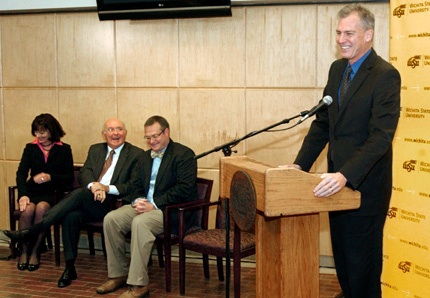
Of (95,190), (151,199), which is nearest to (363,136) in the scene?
(151,199)

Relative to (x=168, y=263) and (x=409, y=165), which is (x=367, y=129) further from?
(x=168, y=263)

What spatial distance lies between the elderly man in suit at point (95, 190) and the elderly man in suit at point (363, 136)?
2.59 m

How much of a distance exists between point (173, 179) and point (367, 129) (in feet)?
7.99

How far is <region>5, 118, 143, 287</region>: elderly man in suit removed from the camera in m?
5.59

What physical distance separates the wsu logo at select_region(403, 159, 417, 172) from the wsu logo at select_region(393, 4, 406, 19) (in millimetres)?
921

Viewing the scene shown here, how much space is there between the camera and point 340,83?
3.40m

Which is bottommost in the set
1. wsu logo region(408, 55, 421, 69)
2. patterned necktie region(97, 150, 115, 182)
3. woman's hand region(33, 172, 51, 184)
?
woman's hand region(33, 172, 51, 184)

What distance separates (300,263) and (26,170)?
12.1 ft

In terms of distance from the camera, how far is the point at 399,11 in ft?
13.9

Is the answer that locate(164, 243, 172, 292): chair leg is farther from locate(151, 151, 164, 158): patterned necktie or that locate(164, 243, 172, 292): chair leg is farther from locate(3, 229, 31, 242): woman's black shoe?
locate(3, 229, 31, 242): woman's black shoe

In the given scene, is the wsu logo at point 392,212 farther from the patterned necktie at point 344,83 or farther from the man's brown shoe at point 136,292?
the man's brown shoe at point 136,292

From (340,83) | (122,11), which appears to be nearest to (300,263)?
(340,83)

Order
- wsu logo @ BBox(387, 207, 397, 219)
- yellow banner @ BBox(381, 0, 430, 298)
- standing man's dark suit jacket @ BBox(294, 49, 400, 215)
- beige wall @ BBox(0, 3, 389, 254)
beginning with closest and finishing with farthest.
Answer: standing man's dark suit jacket @ BBox(294, 49, 400, 215) → yellow banner @ BBox(381, 0, 430, 298) → wsu logo @ BBox(387, 207, 397, 219) → beige wall @ BBox(0, 3, 389, 254)

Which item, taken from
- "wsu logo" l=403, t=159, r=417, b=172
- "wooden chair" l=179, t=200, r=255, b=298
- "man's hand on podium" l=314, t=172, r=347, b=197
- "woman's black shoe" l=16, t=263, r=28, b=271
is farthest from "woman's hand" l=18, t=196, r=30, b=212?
"man's hand on podium" l=314, t=172, r=347, b=197
